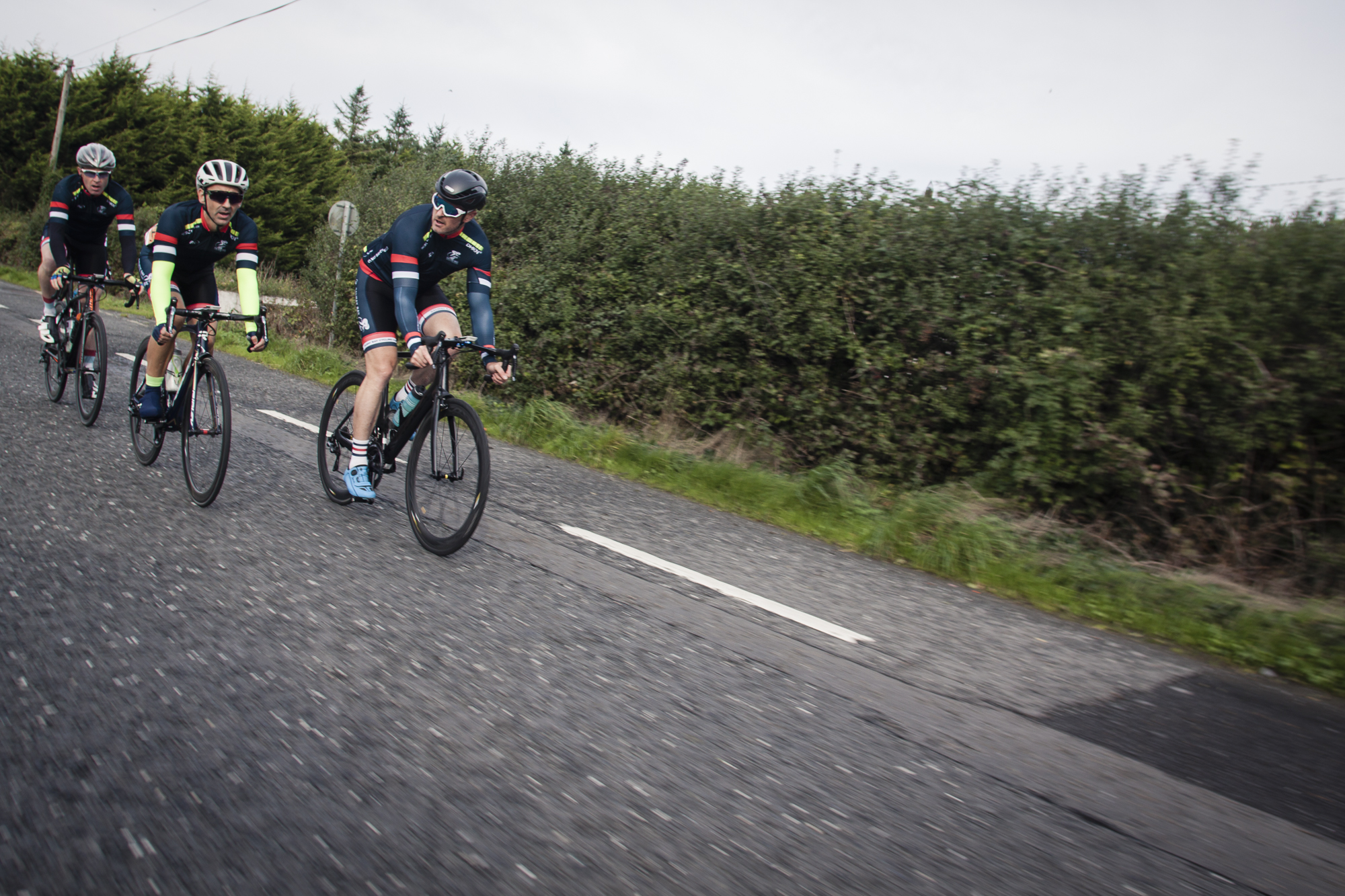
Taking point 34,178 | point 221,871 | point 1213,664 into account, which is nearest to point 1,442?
point 221,871

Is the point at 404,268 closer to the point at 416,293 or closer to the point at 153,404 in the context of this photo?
the point at 416,293

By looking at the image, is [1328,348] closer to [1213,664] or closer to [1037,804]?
[1213,664]

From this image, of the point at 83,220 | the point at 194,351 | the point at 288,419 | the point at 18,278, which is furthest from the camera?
the point at 18,278

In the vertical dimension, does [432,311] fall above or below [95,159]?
below

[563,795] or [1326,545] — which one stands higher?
[1326,545]

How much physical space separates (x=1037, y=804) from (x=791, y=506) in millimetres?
4632

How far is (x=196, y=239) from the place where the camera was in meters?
5.87

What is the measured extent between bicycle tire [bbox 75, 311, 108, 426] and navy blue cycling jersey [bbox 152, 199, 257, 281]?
1573 mm

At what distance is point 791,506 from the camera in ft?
24.1

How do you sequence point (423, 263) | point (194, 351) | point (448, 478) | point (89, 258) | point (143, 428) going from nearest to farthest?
point (448, 478), point (423, 263), point (194, 351), point (143, 428), point (89, 258)

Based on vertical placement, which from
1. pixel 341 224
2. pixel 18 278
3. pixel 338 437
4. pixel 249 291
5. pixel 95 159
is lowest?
pixel 18 278

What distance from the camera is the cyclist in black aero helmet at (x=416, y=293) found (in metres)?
5.03

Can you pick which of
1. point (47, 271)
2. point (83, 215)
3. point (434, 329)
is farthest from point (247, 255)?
point (47, 271)

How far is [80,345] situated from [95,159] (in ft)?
5.38
